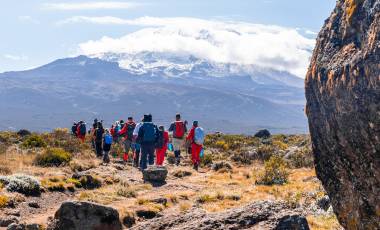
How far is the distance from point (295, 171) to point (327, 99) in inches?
655

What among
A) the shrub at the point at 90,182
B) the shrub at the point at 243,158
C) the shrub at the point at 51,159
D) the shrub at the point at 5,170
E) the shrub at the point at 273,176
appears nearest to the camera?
the shrub at the point at 90,182

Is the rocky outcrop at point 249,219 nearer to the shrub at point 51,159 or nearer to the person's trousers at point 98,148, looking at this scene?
the shrub at point 51,159

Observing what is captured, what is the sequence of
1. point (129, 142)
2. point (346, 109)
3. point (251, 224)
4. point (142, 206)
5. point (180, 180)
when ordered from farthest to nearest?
point (129, 142), point (180, 180), point (142, 206), point (251, 224), point (346, 109)

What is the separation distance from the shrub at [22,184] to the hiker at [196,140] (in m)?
8.83

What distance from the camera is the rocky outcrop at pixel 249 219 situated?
634cm

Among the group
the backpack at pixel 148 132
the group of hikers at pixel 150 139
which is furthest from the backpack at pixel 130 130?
the backpack at pixel 148 132

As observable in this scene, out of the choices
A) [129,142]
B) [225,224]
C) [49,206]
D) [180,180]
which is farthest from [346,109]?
[129,142]

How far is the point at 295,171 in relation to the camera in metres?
22.4

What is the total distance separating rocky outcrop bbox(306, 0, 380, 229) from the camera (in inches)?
209

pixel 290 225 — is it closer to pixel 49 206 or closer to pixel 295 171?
pixel 49 206

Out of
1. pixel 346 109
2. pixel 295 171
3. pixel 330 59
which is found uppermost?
pixel 330 59

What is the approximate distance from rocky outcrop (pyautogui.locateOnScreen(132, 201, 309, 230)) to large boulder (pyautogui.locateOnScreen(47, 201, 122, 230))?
2520 millimetres

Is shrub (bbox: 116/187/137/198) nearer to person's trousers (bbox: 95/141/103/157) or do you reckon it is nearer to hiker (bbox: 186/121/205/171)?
hiker (bbox: 186/121/205/171)

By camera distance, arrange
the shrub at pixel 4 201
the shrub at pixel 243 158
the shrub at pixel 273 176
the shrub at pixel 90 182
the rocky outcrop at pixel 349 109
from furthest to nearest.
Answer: the shrub at pixel 243 158
the shrub at pixel 273 176
the shrub at pixel 90 182
the shrub at pixel 4 201
the rocky outcrop at pixel 349 109
